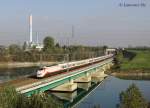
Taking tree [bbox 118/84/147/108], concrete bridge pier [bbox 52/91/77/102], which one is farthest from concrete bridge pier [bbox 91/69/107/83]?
tree [bbox 118/84/147/108]

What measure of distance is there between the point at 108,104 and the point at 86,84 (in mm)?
36818

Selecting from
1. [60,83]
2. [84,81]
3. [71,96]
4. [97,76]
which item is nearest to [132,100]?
[60,83]

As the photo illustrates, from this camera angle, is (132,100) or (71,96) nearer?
(132,100)

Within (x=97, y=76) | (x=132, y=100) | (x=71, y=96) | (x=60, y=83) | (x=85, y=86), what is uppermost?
(x=132, y=100)

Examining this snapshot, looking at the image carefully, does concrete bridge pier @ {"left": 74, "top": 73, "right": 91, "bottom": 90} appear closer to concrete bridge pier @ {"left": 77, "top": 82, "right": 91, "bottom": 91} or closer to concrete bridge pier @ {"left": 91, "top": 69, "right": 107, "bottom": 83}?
concrete bridge pier @ {"left": 77, "top": 82, "right": 91, "bottom": 91}

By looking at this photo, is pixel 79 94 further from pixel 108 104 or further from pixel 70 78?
pixel 108 104

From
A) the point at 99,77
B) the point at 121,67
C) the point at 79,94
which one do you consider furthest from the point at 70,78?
the point at 121,67

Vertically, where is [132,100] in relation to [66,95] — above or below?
above

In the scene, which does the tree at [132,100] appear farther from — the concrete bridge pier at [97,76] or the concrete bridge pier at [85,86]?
the concrete bridge pier at [97,76]

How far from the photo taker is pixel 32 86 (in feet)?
180

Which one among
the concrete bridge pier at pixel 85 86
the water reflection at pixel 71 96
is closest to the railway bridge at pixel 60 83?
the concrete bridge pier at pixel 85 86

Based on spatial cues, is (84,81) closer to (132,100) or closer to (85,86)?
(85,86)

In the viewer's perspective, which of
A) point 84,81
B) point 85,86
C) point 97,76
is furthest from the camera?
point 97,76

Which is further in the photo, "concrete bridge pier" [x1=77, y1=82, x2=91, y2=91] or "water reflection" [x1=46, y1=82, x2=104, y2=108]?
"concrete bridge pier" [x1=77, y1=82, x2=91, y2=91]
